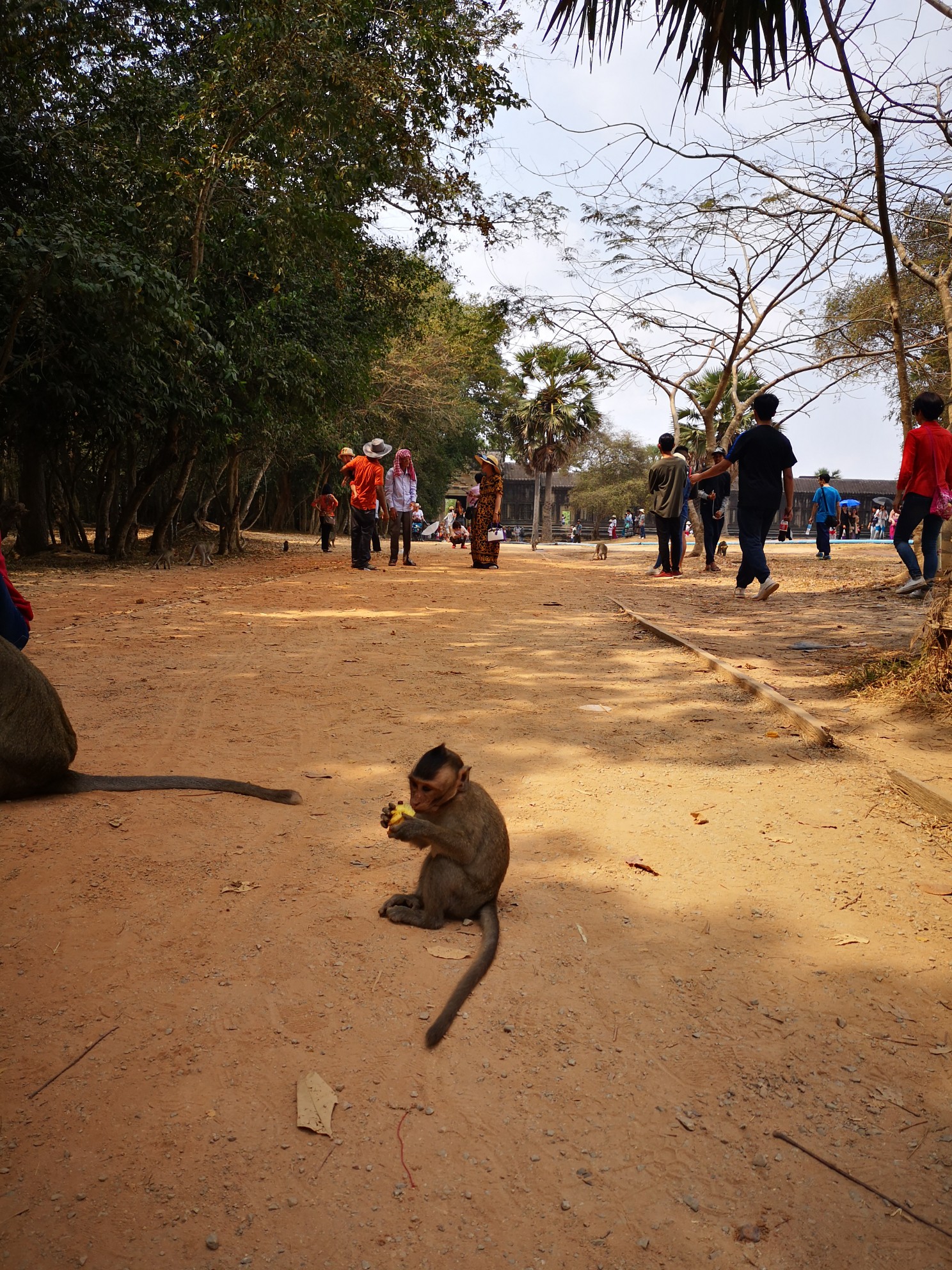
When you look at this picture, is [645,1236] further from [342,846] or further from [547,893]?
[342,846]

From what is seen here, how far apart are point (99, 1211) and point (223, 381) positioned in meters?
16.7

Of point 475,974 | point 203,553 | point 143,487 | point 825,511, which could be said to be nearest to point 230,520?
point 203,553

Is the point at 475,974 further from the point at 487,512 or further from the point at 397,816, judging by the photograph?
the point at 487,512

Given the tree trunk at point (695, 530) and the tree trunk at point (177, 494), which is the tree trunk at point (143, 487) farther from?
the tree trunk at point (695, 530)

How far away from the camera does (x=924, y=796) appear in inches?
170

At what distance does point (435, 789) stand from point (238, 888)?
3.36 ft

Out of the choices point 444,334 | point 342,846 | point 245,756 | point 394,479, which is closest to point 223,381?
point 394,479

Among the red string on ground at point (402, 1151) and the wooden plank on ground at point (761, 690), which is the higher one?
the wooden plank on ground at point (761, 690)

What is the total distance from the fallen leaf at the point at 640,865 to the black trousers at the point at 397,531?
45.4 ft

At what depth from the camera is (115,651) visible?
8.20m

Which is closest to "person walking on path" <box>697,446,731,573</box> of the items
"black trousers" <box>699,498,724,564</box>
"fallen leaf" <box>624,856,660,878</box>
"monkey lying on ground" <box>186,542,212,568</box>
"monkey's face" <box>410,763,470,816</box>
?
"black trousers" <box>699,498,724,564</box>

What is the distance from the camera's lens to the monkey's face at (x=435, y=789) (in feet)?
10.3

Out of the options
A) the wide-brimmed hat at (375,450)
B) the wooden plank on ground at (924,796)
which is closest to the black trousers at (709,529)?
the wide-brimmed hat at (375,450)

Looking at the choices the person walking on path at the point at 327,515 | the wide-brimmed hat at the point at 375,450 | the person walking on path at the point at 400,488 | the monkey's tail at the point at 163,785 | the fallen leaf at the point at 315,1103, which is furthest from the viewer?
the person walking on path at the point at 327,515
